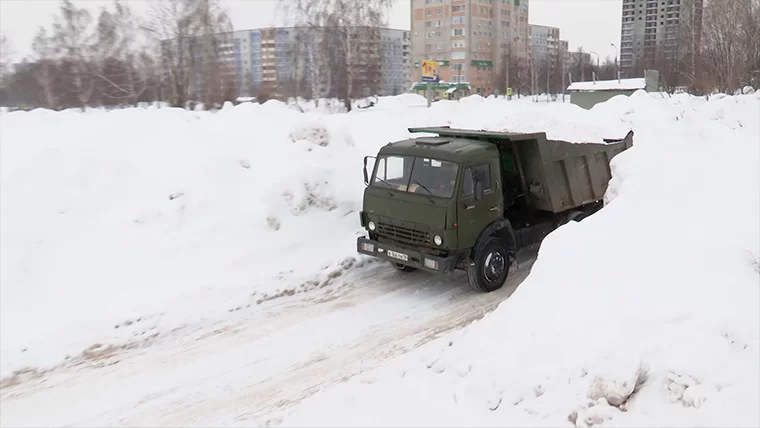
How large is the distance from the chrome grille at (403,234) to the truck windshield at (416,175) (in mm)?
606

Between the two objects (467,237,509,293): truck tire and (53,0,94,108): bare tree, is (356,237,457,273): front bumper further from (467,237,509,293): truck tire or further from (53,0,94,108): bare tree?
(53,0,94,108): bare tree

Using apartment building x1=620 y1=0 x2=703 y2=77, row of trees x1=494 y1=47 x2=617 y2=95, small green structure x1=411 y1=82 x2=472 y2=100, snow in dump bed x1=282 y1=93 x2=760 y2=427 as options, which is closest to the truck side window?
snow in dump bed x1=282 y1=93 x2=760 y2=427

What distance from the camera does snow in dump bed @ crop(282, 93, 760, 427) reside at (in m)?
4.52

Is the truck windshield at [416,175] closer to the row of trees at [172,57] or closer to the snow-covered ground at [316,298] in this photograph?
the snow-covered ground at [316,298]

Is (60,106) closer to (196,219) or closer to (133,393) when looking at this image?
(196,219)

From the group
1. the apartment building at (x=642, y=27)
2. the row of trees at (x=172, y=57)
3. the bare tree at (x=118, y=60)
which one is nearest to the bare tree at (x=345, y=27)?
the row of trees at (x=172, y=57)

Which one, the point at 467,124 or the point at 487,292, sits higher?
the point at 467,124

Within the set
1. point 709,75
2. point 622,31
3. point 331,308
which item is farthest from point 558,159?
point 622,31

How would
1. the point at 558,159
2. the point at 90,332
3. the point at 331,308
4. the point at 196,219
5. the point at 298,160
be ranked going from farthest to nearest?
the point at 298,160 → the point at 196,219 → the point at 558,159 → the point at 331,308 → the point at 90,332

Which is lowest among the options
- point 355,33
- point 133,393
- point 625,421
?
point 133,393

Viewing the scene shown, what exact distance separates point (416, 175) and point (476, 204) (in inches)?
40.4

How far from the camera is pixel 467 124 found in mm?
23562

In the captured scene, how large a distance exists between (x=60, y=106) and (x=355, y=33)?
2130 cm

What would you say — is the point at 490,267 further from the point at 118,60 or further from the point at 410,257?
the point at 118,60
